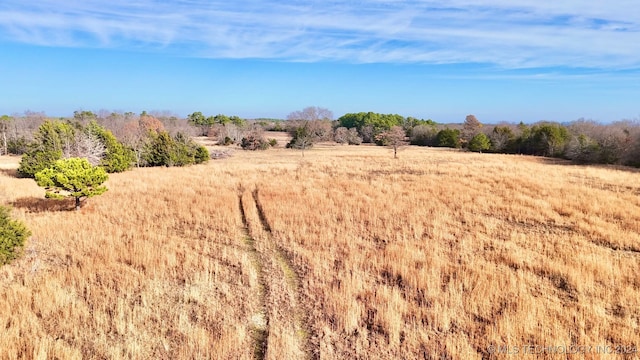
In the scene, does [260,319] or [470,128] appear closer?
[260,319]

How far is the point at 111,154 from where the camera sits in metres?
31.3

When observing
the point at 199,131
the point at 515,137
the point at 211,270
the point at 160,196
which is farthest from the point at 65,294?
the point at 199,131

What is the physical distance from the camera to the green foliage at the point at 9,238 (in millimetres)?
8555

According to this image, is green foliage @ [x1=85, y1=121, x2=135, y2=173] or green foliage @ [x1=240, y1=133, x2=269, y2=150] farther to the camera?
green foliage @ [x1=240, y1=133, x2=269, y2=150]

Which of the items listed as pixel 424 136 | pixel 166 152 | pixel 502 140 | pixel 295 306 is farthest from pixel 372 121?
pixel 295 306

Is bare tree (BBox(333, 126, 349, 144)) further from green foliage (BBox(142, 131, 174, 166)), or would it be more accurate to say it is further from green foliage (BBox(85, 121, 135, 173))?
green foliage (BBox(85, 121, 135, 173))

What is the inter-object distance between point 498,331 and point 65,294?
28.1ft

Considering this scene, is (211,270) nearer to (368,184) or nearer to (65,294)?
(65,294)

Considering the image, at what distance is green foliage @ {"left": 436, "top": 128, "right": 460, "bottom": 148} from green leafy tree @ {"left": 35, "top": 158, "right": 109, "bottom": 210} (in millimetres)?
70697

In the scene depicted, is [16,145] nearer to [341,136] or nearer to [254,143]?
[254,143]

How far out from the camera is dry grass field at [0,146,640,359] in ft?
18.5

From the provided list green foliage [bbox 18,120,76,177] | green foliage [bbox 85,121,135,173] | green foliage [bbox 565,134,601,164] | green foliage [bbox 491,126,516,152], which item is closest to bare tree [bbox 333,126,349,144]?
green foliage [bbox 491,126,516,152]

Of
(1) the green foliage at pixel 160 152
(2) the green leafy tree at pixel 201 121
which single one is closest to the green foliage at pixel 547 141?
(1) the green foliage at pixel 160 152

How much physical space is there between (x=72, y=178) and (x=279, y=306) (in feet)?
40.6
